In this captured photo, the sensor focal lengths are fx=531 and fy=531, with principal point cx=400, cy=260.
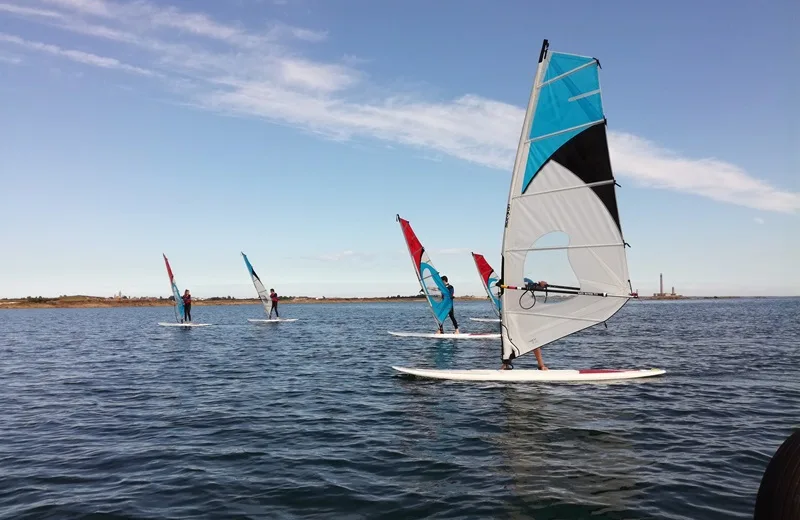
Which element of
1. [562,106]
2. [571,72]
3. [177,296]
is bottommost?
[177,296]

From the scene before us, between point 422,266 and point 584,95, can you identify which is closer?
point 584,95

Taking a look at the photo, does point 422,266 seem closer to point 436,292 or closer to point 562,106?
point 436,292

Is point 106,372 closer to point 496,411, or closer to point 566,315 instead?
point 496,411

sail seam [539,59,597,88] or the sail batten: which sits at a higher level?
sail seam [539,59,597,88]

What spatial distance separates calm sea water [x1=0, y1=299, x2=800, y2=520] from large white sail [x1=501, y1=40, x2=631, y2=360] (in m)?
2.81

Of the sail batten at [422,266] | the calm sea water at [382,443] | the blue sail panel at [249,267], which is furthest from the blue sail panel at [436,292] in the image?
the blue sail panel at [249,267]

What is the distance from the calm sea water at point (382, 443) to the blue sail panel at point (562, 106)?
7.44 meters

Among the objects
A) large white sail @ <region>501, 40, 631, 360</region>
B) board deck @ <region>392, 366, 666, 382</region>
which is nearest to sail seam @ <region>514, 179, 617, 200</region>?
large white sail @ <region>501, 40, 631, 360</region>

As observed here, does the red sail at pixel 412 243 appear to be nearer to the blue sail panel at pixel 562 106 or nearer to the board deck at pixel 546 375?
the board deck at pixel 546 375

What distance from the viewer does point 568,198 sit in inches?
640

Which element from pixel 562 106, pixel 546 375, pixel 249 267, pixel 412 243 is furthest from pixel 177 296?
pixel 562 106

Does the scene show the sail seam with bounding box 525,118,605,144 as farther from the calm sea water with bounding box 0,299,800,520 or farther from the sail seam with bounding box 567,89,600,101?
the calm sea water with bounding box 0,299,800,520

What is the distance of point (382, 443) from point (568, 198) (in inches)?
373

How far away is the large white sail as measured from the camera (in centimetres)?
1589
